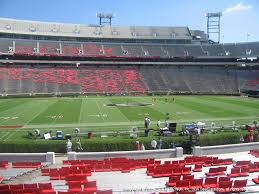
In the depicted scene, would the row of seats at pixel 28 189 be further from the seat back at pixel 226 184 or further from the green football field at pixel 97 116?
the green football field at pixel 97 116

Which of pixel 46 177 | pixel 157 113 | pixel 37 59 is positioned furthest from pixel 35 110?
pixel 37 59

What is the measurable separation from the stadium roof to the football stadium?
0.31m

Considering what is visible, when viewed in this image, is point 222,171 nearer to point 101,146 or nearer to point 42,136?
point 101,146

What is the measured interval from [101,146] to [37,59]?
239 feet

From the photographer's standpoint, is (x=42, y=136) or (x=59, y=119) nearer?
(x=42, y=136)

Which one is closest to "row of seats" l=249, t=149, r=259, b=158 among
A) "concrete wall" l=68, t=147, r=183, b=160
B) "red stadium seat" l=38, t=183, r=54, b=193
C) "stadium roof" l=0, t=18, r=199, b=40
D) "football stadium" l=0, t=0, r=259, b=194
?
"football stadium" l=0, t=0, r=259, b=194

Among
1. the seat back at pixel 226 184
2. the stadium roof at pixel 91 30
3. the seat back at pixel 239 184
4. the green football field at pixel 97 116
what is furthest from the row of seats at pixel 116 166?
the stadium roof at pixel 91 30

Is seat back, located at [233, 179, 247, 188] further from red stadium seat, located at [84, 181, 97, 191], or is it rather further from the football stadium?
red stadium seat, located at [84, 181, 97, 191]

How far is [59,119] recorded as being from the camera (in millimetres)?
45312

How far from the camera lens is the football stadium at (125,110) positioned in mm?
18341

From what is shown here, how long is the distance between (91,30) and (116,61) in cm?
1861

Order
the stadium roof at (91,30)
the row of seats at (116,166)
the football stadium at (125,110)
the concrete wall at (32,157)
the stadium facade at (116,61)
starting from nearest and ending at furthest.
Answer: the football stadium at (125,110) < the row of seats at (116,166) < the concrete wall at (32,157) < the stadium facade at (116,61) < the stadium roof at (91,30)

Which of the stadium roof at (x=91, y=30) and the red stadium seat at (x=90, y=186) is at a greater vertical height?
the stadium roof at (x=91, y=30)

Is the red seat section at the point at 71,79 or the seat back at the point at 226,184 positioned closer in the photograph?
the seat back at the point at 226,184
